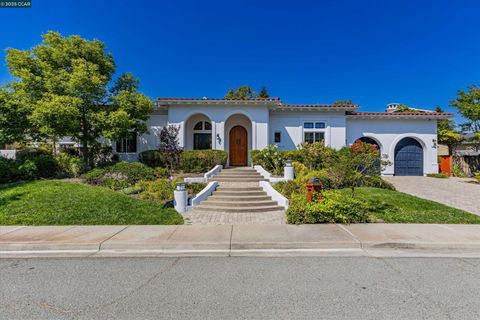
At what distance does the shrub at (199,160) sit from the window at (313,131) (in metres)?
6.21

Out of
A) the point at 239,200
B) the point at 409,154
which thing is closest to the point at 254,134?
the point at 239,200

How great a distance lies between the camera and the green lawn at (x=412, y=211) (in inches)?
236

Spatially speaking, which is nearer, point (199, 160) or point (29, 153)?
point (29, 153)

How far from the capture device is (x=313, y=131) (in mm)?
14508

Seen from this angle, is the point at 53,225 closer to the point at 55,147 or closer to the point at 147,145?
the point at 147,145

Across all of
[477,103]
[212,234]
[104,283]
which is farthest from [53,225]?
[477,103]

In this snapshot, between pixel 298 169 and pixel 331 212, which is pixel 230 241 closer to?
pixel 331 212

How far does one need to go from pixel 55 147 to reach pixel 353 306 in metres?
17.1

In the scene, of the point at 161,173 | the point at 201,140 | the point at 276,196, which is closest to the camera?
the point at 276,196

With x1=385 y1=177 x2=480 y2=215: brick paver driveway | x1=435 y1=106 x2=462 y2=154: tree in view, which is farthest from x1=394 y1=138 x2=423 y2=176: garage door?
x1=435 y1=106 x2=462 y2=154: tree

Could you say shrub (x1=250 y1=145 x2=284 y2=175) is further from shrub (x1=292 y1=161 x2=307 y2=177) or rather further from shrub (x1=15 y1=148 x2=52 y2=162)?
shrub (x1=15 y1=148 x2=52 y2=162)

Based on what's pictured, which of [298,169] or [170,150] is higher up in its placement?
[170,150]

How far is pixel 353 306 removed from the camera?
2680 millimetres

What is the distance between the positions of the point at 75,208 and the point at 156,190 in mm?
2551
